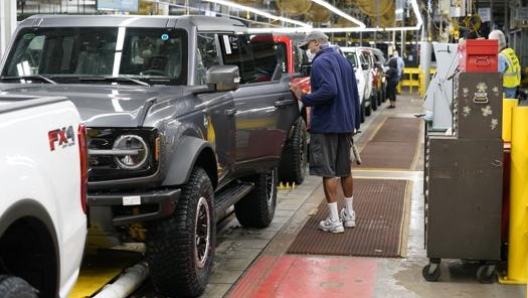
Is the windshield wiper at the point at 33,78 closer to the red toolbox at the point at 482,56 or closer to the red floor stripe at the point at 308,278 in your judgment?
the red floor stripe at the point at 308,278

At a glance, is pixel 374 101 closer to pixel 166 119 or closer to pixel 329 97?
pixel 329 97

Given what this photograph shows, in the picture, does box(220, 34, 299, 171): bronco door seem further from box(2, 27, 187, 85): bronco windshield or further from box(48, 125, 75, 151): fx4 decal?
box(48, 125, 75, 151): fx4 decal

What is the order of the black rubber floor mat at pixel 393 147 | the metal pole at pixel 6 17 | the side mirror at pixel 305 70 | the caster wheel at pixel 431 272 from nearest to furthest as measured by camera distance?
the caster wheel at pixel 431 272 → the metal pole at pixel 6 17 → the side mirror at pixel 305 70 → the black rubber floor mat at pixel 393 147

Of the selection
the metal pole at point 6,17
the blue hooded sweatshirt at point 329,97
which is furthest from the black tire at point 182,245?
the metal pole at point 6,17

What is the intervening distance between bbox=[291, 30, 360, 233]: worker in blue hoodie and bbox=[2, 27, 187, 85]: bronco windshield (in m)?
1.62

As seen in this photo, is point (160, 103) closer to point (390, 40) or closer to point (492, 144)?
point (492, 144)

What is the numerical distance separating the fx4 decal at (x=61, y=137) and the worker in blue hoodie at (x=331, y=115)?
13.4 feet

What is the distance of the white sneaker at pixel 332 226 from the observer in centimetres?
788

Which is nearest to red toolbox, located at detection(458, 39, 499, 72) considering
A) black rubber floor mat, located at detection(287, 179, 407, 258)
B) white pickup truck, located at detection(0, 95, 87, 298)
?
black rubber floor mat, located at detection(287, 179, 407, 258)

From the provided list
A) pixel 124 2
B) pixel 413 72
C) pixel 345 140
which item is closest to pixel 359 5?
pixel 124 2

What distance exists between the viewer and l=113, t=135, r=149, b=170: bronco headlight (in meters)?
5.04

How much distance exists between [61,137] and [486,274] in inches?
152

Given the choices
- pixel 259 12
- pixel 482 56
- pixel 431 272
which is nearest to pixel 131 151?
pixel 431 272

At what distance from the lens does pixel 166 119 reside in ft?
17.3
